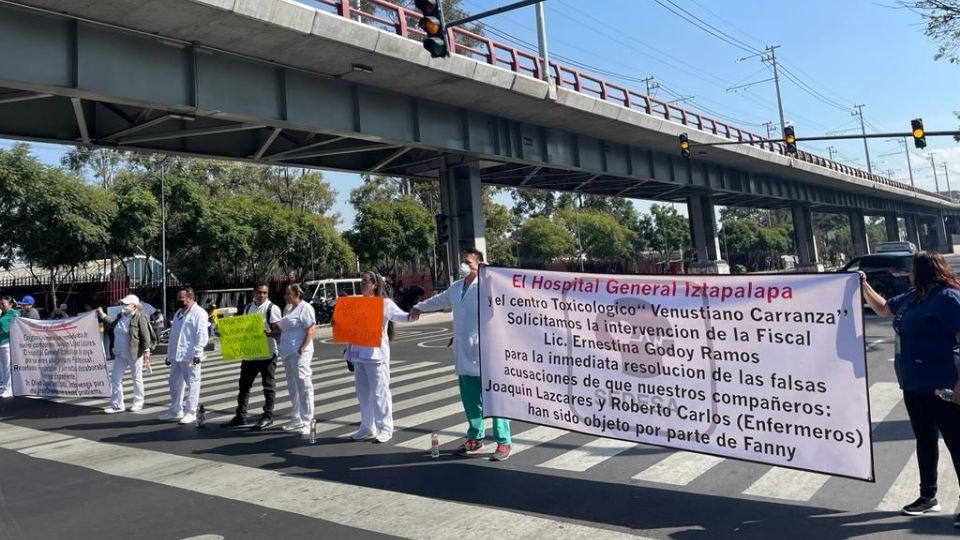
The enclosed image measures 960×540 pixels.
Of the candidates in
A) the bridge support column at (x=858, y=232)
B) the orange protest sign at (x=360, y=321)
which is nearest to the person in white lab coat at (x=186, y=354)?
the orange protest sign at (x=360, y=321)

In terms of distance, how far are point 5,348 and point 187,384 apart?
5450mm

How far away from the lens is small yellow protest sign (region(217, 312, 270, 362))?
7887mm

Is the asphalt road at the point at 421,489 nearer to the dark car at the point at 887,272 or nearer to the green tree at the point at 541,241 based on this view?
the dark car at the point at 887,272

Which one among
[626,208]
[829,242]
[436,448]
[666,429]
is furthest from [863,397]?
[829,242]

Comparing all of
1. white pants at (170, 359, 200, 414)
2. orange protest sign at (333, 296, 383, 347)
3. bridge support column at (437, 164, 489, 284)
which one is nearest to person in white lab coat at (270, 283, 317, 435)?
orange protest sign at (333, 296, 383, 347)

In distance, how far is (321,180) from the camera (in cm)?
5581

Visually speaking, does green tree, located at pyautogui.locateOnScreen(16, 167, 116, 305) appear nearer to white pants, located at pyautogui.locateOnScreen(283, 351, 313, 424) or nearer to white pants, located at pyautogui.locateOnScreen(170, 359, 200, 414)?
white pants, located at pyautogui.locateOnScreen(170, 359, 200, 414)

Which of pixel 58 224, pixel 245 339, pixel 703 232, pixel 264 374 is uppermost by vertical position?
pixel 58 224

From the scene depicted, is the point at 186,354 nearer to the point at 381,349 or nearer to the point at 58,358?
the point at 381,349

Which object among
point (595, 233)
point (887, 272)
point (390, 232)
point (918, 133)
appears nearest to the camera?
point (887, 272)

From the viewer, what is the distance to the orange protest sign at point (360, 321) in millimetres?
6793

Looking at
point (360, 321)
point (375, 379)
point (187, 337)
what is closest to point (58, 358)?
point (187, 337)

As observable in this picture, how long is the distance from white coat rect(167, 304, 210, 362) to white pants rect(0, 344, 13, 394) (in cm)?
528

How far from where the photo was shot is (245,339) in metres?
8.01
